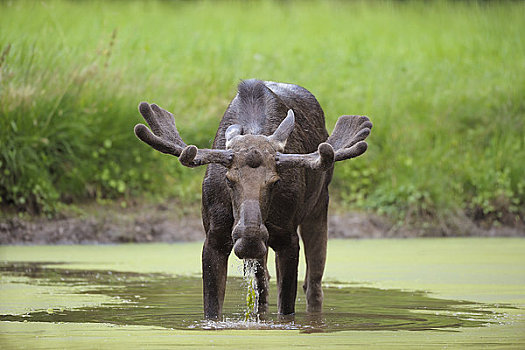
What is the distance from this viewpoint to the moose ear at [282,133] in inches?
252

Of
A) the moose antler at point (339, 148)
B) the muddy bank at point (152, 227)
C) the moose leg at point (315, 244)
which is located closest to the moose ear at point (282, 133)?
the moose antler at point (339, 148)

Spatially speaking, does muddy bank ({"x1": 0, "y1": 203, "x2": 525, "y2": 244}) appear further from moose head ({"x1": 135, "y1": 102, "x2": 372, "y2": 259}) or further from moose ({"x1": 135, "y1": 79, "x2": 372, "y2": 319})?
moose head ({"x1": 135, "y1": 102, "x2": 372, "y2": 259})

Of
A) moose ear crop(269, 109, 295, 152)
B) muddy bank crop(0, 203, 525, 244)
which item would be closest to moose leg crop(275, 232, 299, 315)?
moose ear crop(269, 109, 295, 152)

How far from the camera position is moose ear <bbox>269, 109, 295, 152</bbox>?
252 inches

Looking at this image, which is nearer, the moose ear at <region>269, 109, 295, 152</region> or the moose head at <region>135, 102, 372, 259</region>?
the moose head at <region>135, 102, 372, 259</region>

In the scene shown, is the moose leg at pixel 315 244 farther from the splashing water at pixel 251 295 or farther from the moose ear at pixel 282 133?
the moose ear at pixel 282 133

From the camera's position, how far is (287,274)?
7043 mm

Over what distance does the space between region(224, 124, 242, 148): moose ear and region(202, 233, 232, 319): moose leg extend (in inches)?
28.7

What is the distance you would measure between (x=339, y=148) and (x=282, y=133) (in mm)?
781

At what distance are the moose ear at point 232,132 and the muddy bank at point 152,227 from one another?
576 cm

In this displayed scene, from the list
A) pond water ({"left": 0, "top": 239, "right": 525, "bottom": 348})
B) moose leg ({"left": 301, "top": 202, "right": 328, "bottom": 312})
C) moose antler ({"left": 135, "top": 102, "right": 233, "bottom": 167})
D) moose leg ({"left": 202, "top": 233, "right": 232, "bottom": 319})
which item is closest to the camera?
pond water ({"left": 0, "top": 239, "right": 525, "bottom": 348})

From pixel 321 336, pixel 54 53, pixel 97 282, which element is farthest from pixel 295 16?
pixel 321 336

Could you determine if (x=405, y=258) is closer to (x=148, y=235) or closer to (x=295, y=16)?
(x=148, y=235)

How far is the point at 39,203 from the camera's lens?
473 inches
